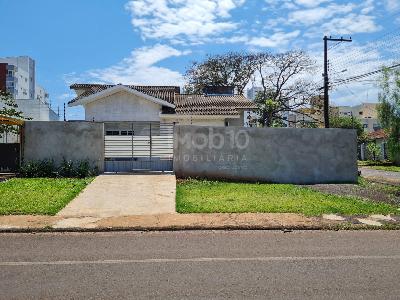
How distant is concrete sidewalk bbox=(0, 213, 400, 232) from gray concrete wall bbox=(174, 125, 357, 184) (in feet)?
23.1

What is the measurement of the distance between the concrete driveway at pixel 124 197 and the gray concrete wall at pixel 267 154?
1.66m

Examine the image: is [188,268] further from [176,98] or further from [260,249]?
[176,98]

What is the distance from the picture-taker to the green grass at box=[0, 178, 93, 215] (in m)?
10.9

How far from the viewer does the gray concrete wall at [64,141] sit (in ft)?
57.5

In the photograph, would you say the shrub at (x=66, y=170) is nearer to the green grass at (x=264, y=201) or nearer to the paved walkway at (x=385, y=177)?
the green grass at (x=264, y=201)

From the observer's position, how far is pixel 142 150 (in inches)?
731

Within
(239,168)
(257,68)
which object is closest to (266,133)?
(239,168)

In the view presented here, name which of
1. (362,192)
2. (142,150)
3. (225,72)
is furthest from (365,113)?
(142,150)

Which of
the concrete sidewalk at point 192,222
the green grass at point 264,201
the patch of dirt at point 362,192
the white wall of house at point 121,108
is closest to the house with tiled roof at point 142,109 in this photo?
the white wall of house at point 121,108

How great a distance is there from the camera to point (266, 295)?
201 inches

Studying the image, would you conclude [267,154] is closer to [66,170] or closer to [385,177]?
[66,170]

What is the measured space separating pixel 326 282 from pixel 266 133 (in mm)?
12956

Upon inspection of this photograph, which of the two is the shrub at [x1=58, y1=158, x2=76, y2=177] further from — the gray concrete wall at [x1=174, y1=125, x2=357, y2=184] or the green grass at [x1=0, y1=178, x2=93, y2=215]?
the gray concrete wall at [x1=174, y1=125, x2=357, y2=184]

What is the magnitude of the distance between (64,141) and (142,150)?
129 inches
